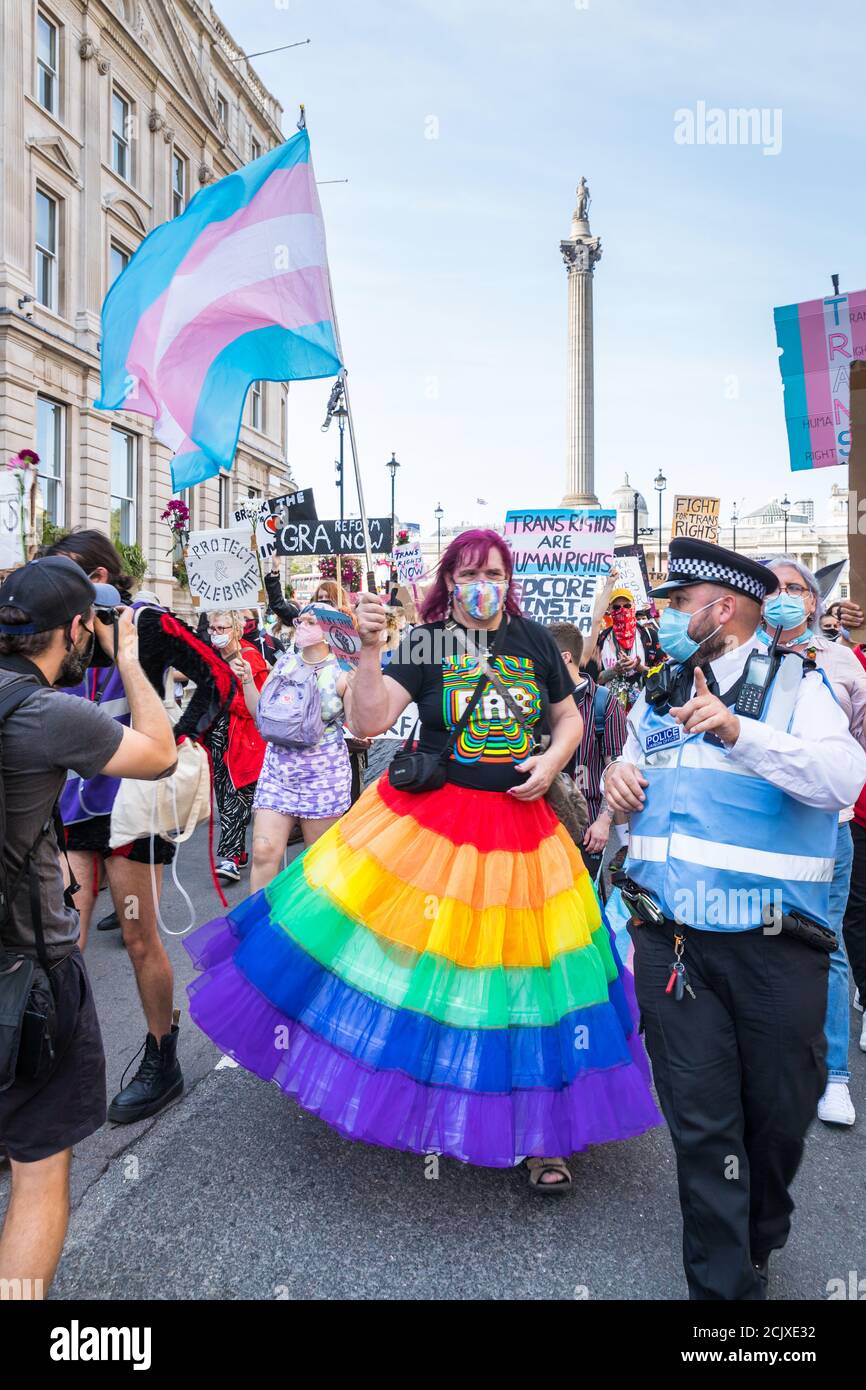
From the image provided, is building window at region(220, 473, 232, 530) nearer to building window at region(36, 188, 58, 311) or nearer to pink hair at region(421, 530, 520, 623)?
building window at region(36, 188, 58, 311)

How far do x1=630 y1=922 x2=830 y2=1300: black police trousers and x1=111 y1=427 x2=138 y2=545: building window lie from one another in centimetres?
2361

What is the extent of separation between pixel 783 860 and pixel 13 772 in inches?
70.0

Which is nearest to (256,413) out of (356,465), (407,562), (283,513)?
(407,562)

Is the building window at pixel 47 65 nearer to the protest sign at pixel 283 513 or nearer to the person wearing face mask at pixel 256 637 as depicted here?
the protest sign at pixel 283 513

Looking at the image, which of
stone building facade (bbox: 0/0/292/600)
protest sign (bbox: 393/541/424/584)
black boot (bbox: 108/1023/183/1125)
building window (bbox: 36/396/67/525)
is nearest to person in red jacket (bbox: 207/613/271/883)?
black boot (bbox: 108/1023/183/1125)

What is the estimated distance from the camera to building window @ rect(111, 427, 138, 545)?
950 inches

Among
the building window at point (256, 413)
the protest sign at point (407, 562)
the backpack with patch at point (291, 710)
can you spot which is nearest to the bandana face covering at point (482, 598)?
the backpack with patch at point (291, 710)

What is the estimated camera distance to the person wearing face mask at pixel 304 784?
488 centimetres

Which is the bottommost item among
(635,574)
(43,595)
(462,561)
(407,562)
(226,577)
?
(43,595)

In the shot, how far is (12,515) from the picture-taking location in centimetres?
730

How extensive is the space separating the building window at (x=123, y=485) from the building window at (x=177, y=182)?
304 inches

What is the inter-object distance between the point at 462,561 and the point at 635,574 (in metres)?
→ 5.99

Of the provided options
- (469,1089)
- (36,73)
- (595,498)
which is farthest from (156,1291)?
(595,498)

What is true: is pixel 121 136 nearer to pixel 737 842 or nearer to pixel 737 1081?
pixel 737 842
